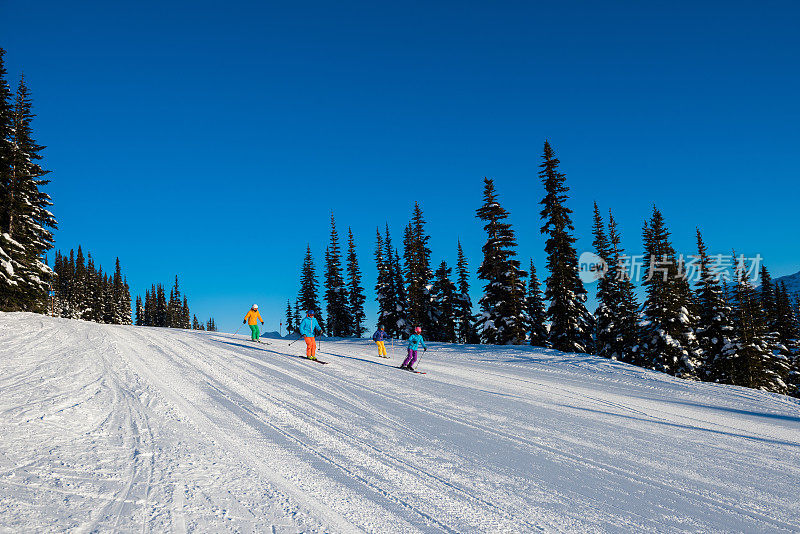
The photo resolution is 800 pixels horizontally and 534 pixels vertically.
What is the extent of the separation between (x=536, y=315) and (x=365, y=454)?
41.2m

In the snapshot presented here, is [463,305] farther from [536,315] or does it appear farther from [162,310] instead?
[162,310]

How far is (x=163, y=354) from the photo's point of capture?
45.0 feet

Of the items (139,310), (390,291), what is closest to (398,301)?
(390,291)

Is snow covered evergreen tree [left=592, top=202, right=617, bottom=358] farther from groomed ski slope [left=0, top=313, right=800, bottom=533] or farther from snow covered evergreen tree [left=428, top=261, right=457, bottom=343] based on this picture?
groomed ski slope [left=0, top=313, right=800, bottom=533]

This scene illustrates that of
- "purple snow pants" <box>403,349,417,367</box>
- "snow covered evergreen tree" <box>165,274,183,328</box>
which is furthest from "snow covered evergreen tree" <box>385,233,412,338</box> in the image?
"snow covered evergreen tree" <box>165,274,183,328</box>

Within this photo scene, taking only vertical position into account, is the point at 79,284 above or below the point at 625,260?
above

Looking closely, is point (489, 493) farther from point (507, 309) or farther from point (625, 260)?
point (625, 260)

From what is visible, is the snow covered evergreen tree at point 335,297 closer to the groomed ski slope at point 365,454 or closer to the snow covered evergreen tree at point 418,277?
the snow covered evergreen tree at point 418,277

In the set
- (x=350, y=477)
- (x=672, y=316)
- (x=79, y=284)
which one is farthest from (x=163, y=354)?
(x=79, y=284)

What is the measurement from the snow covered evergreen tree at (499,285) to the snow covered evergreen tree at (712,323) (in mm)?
17229

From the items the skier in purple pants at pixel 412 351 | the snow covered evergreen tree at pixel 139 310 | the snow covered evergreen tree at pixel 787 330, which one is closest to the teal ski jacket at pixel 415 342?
the skier in purple pants at pixel 412 351

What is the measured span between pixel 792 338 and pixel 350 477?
62.1 metres

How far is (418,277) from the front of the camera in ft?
143

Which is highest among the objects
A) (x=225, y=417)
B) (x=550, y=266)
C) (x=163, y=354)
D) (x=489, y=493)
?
(x=550, y=266)
